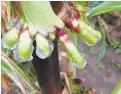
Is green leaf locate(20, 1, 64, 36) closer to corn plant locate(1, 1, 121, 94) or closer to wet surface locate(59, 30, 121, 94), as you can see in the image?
corn plant locate(1, 1, 121, 94)

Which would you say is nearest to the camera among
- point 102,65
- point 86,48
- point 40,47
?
point 40,47

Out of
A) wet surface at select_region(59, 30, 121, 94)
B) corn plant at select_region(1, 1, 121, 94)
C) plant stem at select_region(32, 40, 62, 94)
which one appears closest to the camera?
corn plant at select_region(1, 1, 121, 94)

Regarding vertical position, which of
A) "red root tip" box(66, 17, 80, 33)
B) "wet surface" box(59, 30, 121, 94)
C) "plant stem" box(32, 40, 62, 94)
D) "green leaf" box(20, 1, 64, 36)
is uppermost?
"green leaf" box(20, 1, 64, 36)

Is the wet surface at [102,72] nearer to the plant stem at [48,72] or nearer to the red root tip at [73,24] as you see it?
the plant stem at [48,72]

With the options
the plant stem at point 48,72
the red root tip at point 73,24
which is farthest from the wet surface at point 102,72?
the red root tip at point 73,24

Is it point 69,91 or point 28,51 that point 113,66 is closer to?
point 69,91

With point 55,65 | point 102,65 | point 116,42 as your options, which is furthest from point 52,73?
point 116,42

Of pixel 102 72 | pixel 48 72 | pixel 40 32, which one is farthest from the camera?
pixel 102 72

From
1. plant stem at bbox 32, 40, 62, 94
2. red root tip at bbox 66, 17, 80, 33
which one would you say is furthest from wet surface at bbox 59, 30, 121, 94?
red root tip at bbox 66, 17, 80, 33

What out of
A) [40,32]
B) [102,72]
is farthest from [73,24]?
[102,72]

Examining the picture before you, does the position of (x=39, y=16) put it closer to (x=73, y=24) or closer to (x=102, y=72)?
(x=73, y=24)

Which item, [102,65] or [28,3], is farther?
[102,65]
